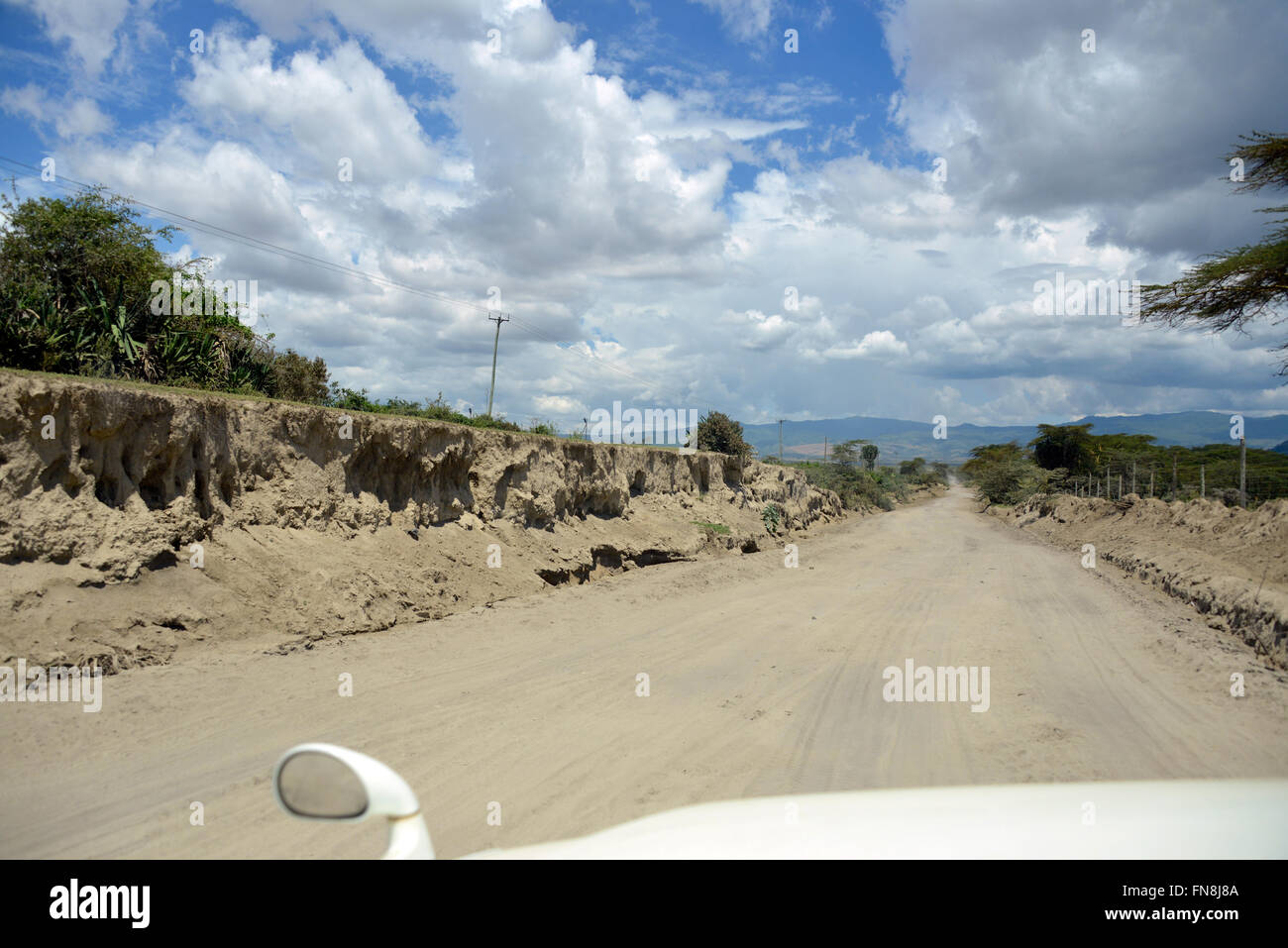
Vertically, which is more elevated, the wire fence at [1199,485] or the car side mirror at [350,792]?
the wire fence at [1199,485]

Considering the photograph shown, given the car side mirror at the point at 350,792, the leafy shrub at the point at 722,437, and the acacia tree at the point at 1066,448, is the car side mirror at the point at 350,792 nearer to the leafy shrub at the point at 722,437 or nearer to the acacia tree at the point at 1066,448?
the leafy shrub at the point at 722,437

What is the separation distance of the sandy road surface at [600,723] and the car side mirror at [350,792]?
9.59ft

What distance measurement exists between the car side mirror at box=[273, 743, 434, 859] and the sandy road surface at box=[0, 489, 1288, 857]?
2924 millimetres

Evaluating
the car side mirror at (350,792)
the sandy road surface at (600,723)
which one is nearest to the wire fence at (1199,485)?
the sandy road surface at (600,723)

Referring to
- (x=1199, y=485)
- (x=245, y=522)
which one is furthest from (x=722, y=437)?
(x=245, y=522)

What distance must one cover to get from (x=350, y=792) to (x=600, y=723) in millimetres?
5269

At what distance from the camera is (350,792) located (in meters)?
1.82

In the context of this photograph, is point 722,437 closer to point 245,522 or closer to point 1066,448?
point 245,522

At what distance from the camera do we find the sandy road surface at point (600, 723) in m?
4.89

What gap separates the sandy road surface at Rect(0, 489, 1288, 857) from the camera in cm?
489

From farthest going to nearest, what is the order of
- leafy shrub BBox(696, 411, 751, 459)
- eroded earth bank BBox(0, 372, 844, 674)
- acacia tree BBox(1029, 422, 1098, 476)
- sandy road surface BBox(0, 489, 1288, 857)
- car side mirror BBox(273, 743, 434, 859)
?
acacia tree BBox(1029, 422, 1098, 476), leafy shrub BBox(696, 411, 751, 459), eroded earth bank BBox(0, 372, 844, 674), sandy road surface BBox(0, 489, 1288, 857), car side mirror BBox(273, 743, 434, 859)

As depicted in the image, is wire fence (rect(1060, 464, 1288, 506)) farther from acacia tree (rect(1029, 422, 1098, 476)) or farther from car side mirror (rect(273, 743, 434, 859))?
car side mirror (rect(273, 743, 434, 859))

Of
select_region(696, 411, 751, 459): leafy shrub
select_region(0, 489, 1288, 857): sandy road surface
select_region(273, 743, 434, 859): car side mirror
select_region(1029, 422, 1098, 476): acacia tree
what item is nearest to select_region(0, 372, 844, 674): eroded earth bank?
select_region(0, 489, 1288, 857): sandy road surface
